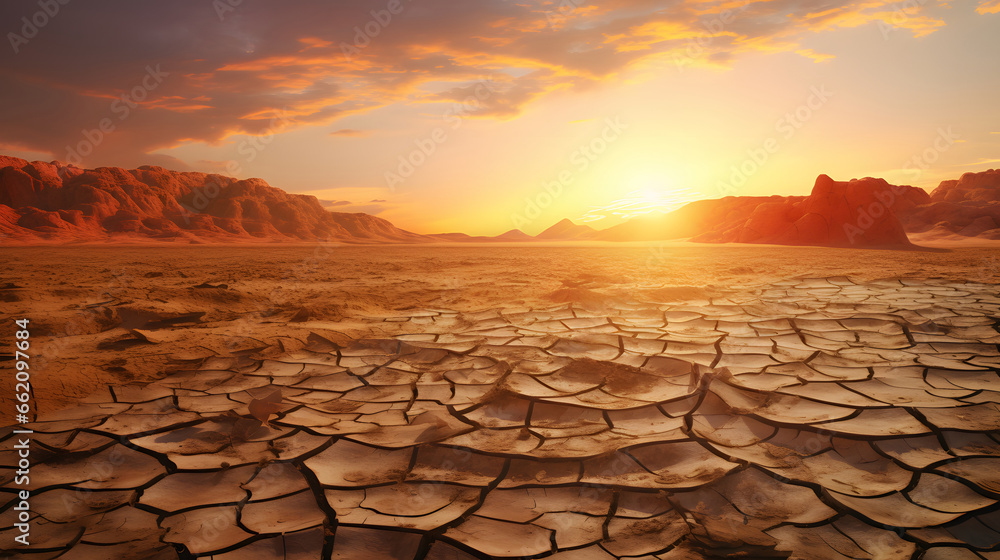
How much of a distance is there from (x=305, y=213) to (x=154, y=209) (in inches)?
533

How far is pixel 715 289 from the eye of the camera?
6238 millimetres

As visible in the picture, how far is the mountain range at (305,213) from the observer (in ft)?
74.2

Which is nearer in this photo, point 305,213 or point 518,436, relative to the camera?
point 518,436

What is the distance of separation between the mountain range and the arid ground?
21366 mm

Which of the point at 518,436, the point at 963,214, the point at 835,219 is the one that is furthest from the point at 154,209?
the point at 963,214

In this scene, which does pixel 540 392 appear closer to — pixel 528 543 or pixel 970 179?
pixel 528 543

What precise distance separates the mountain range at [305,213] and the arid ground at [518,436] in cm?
2137

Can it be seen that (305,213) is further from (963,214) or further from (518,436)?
(963,214)

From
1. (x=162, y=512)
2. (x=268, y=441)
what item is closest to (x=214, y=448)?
(x=268, y=441)

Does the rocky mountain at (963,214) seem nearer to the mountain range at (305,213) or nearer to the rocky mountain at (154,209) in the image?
the mountain range at (305,213)

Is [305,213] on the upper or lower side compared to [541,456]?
upper

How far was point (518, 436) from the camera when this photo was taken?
2158 millimetres

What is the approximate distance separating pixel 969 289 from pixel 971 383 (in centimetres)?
449

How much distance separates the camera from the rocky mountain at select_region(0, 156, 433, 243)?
113ft
